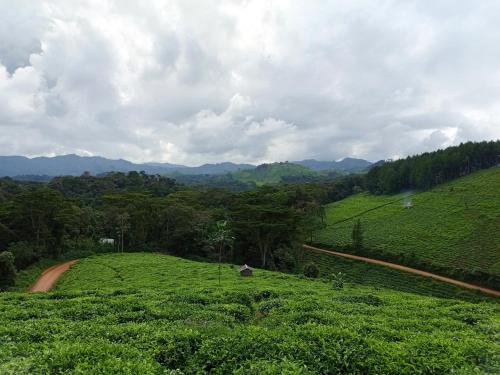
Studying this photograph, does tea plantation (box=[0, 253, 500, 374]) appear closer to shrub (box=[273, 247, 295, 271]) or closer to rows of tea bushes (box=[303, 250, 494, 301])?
rows of tea bushes (box=[303, 250, 494, 301])

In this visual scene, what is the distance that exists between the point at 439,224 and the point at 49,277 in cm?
7862

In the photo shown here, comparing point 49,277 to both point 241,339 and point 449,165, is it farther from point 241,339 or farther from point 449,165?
point 449,165

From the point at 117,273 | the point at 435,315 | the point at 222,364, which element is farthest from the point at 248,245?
the point at 222,364

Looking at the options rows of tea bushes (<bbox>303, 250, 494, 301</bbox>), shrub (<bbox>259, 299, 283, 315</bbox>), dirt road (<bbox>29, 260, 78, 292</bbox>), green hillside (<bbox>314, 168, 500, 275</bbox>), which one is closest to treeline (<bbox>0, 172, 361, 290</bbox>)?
dirt road (<bbox>29, 260, 78, 292</bbox>)

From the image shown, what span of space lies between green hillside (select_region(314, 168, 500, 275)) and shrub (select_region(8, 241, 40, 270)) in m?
60.0

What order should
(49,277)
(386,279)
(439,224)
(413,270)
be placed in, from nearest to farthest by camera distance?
1. (49,277)
2. (386,279)
3. (413,270)
4. (439,224)

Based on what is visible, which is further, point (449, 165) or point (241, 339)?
point (449, 165)

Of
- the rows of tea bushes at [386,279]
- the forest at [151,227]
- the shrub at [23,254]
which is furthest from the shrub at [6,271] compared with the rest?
the rows of tea bushes at [386,279]

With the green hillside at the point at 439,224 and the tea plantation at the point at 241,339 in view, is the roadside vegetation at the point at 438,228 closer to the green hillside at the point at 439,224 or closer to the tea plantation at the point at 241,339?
the green hillside at the point at 439,224

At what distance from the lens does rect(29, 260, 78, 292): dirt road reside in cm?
3856

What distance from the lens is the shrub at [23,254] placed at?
48750 millimetres

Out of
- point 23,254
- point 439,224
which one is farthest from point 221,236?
point 439,224

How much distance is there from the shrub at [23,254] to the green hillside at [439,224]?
60001 millimetres

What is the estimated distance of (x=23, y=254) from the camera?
4931cm
